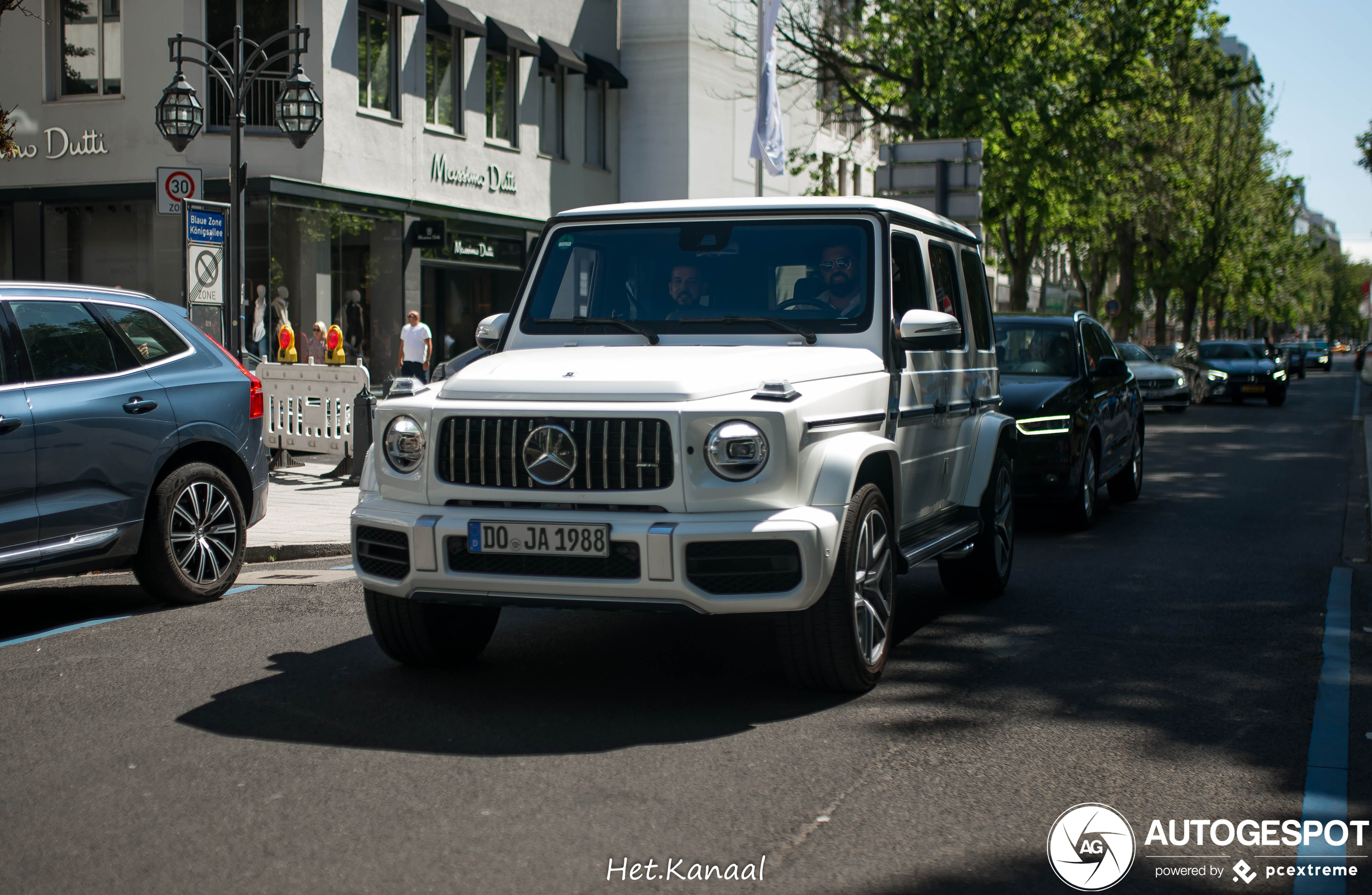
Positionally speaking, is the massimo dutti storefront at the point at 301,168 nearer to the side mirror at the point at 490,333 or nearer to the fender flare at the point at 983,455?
the side mirror at the point at 490,333

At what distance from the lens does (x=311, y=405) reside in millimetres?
14594

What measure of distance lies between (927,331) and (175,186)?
9.46m

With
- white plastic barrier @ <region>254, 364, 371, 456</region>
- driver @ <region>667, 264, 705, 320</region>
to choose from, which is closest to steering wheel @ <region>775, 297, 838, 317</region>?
driver @ <region>667, 264, 705, 320</region>

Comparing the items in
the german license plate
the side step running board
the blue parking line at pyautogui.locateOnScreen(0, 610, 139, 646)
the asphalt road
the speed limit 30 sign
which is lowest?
the blue parking line at pyautogui.locateOnScreen(0, 610, 139, 646)

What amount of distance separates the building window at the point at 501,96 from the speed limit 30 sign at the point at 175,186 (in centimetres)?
1636

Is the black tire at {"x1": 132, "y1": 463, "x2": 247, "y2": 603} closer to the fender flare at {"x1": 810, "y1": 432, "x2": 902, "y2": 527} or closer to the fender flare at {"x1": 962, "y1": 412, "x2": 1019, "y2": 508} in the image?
the fender flare at {"x1": 810, "y1": 432, "x2": 902, "y2": 527}

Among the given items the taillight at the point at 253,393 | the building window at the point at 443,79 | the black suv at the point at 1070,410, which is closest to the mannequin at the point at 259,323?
the building window at the point at 443,79

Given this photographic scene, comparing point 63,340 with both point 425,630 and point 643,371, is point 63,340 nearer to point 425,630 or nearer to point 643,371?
point 425,630

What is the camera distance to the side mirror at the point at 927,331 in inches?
236

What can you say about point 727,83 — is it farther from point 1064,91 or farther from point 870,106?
point 1064,91

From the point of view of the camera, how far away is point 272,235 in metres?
23.4

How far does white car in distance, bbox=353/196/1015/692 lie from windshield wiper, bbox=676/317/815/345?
0.01 meters

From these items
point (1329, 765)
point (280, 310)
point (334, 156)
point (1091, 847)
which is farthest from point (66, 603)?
point (334, 156)

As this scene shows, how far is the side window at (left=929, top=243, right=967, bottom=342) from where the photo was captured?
7027 millimetres
